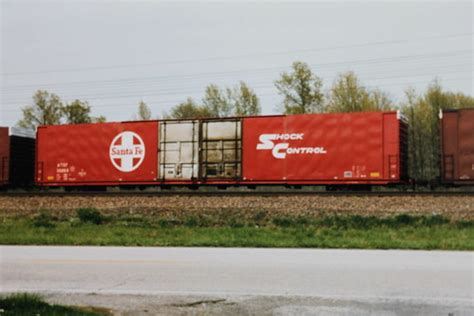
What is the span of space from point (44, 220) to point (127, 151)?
757 cm

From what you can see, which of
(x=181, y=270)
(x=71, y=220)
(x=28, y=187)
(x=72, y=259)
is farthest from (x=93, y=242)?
(x=28, y=187)

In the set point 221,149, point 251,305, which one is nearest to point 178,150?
point 221,149

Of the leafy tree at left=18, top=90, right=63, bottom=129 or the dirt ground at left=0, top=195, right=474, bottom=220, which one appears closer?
the dirt ground at left=0, top=195, right=474, bottom=220

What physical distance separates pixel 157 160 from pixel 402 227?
470 inches

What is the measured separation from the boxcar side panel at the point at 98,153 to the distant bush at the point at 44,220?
5258mm

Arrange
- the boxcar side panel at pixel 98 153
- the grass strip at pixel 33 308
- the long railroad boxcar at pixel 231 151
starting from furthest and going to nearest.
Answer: the boxcar side panel at pixel 98 153, the long railroad boxcar at pixel 231 151, the grass strip at pixel 33 308

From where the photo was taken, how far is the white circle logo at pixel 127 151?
78.0 ft

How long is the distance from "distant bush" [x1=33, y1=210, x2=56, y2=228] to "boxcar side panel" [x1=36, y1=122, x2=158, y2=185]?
5258 millimetres

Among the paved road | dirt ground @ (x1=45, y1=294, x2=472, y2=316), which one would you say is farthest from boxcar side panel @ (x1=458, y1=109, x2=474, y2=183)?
dirt ground @ (x1=45, y1=294, x2=472, y2=316)

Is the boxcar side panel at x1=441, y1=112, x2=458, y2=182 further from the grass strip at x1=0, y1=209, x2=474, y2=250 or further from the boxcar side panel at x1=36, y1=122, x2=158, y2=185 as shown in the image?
the boxcar side panel at x1=36, y1=122, x2=158, y2=185

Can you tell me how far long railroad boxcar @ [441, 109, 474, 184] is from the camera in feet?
64.6

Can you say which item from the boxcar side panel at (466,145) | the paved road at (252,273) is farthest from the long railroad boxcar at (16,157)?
Result: the boxcar side panel at (466,145)

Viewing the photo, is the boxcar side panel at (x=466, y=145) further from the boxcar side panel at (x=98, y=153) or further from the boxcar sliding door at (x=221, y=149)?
the boxcar side panel at (x=98, y=153)

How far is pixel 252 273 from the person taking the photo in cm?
793
